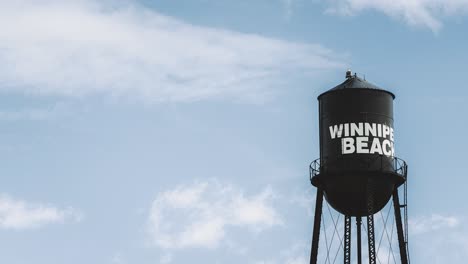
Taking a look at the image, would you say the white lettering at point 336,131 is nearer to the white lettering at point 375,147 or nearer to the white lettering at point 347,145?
the white lettering at point 347,145

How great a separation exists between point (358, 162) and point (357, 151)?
0.49 metres

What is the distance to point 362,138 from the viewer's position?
7494 cm

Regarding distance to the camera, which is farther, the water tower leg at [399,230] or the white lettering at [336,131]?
the white lettering at [336,131]

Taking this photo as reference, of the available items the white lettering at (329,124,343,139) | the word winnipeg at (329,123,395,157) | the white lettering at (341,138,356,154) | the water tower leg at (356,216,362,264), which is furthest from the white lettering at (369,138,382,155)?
the water tower leg at (356,216,362,264)

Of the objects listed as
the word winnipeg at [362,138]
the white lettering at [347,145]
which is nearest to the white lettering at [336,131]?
the word winnipeg at [362,138]

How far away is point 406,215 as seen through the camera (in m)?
76.4

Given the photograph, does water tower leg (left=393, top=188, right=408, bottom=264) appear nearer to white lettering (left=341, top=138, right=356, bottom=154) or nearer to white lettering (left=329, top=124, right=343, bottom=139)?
white lettering (left=341, top=138, right=356, bottom=154)

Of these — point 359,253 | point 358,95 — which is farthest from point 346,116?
point 359,253

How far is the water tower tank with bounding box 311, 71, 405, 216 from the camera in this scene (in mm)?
74750

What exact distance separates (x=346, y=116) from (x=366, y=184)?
10.3 feet

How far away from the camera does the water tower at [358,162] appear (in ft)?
245

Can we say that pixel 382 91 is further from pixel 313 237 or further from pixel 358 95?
pixel 313 237

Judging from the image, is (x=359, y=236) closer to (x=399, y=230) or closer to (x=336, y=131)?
(x=399, y=230)

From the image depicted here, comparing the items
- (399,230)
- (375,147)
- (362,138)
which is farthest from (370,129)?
(399,230)
